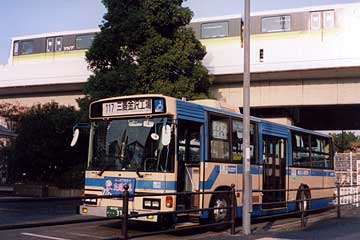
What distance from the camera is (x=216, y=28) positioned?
A: 97.2 feet

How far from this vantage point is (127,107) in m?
12.4

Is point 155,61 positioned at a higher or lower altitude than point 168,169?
higher

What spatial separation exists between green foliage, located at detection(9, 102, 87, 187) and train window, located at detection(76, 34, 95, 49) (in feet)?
25.4

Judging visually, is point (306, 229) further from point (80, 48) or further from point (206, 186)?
point (80, 48)

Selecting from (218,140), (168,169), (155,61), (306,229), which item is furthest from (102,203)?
(155,61)

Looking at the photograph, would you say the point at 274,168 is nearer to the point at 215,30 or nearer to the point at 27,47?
the point at 215,30

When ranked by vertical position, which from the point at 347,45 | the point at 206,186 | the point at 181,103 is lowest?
the point at 206,186

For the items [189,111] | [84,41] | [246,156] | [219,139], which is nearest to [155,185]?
[189,111]

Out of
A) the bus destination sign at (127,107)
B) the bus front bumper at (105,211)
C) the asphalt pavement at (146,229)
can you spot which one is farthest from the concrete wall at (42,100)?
the bus front bumper at (105,211)

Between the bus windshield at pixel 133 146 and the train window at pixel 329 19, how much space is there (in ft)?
59.6

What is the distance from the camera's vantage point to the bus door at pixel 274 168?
625 inches

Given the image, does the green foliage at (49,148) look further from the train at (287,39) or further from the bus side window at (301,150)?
the bus side window at (301,150)

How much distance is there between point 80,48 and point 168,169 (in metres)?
24.6

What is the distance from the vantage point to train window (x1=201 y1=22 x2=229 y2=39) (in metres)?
29.4
